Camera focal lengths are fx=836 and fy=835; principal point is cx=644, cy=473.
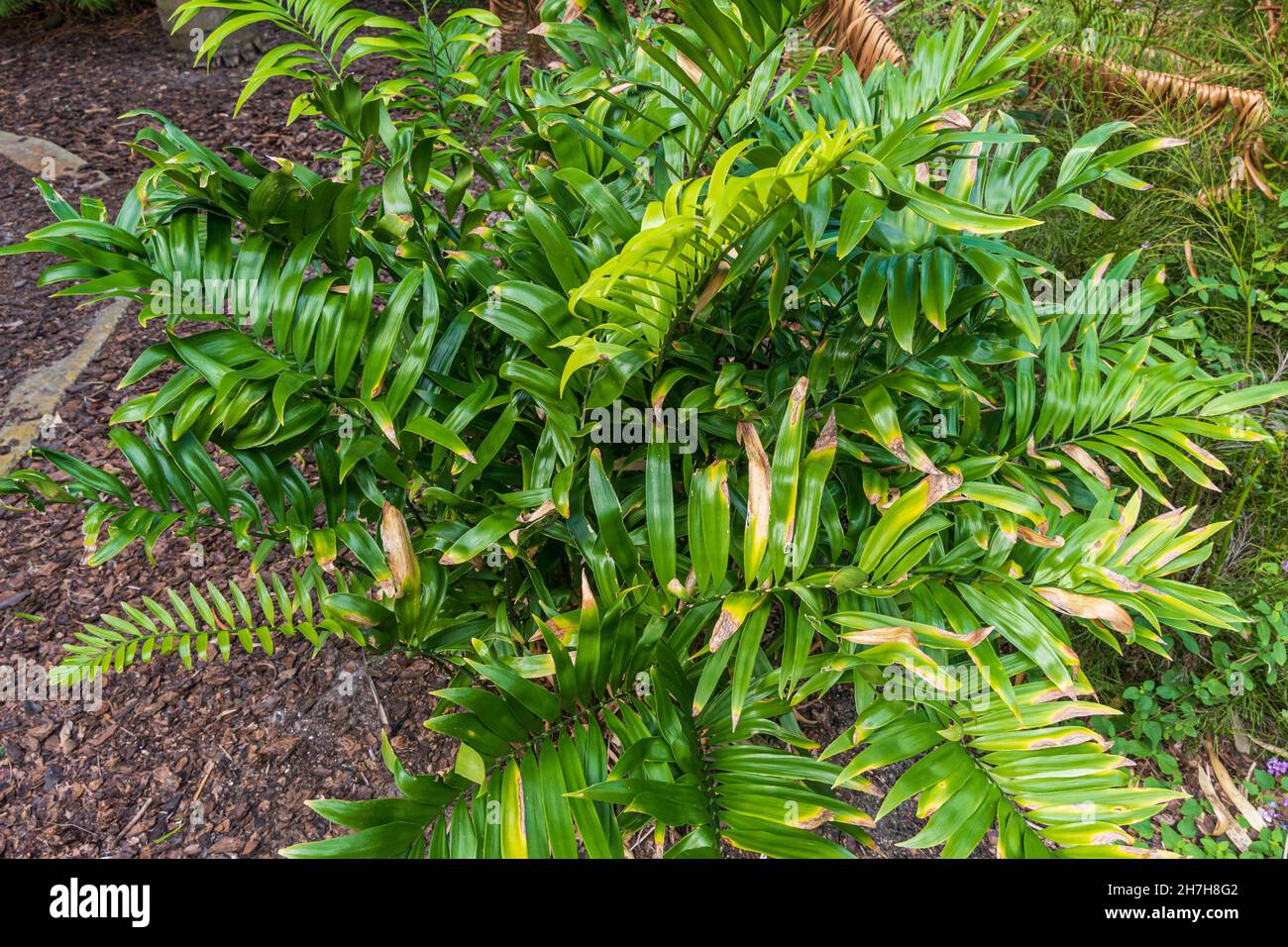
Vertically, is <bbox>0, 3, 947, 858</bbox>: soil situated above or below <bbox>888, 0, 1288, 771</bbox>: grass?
below

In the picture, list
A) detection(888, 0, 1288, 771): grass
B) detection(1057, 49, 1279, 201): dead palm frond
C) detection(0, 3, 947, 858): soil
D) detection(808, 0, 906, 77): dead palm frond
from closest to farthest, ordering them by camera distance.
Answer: detection(0, 3, 947, 858): soil → detection(888, 0, 1288, 771): grass → detection(1057, 49, 1279, 201): dead palm frond → detection(808, 0, 906, 77): dead palm frond

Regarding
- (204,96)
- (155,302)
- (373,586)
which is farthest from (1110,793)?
(204,96)

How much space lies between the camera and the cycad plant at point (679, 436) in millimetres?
1310

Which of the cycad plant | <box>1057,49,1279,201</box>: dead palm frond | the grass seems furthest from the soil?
<box>1057,49,1279,201</box>: dead palm frond

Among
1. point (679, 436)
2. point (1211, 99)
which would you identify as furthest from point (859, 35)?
point (679, 436)

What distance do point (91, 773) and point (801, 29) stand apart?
11.2 feet

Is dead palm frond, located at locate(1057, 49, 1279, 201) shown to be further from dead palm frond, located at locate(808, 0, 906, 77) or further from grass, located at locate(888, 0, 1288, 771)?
dead palm frond, located at locate(808, 0, 906, 77)

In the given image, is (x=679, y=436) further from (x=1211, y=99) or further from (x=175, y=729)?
(x=1211, y=99)

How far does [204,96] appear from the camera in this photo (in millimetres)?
4324

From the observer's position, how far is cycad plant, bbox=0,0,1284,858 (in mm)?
1310

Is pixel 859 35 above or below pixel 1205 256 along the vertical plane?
above

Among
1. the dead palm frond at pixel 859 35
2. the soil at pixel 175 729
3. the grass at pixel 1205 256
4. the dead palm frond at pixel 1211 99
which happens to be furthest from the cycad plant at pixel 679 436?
the dead palm frond at pixel 859 35

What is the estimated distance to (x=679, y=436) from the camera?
175 centimetres
